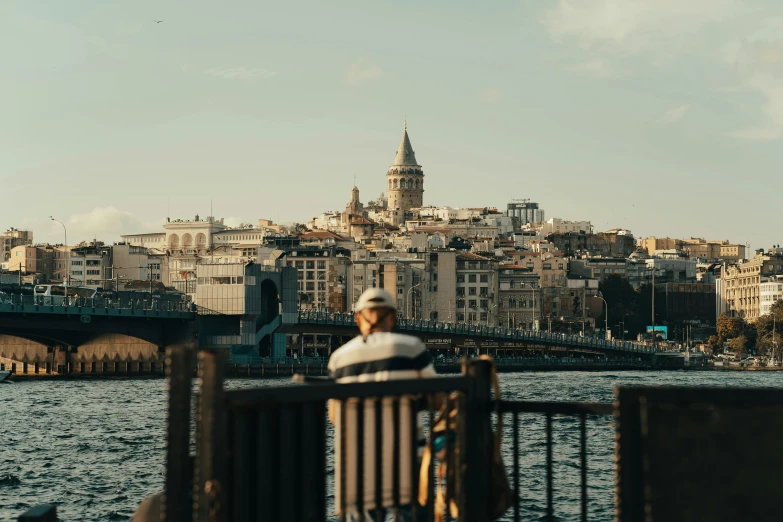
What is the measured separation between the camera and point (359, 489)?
187 inches

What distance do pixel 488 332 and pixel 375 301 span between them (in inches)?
3671

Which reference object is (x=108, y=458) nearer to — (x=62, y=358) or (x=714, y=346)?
(x=62, y=358)

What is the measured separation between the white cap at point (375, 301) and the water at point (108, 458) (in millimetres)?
12945

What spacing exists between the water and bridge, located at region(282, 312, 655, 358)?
40.6 meters

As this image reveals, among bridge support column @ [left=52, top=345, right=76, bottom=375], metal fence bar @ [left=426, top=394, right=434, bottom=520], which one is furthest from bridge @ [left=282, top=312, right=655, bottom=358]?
metal fence bar @ [left=426, top=394, right=434, bottom=520]

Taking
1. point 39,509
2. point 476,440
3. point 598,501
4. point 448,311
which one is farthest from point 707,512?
point 448,311

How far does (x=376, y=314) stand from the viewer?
557 cm

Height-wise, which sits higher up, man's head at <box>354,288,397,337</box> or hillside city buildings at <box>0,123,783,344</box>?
hillside city buildings at <box>0,123,783,344</box>

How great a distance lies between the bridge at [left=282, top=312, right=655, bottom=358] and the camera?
91438 mm

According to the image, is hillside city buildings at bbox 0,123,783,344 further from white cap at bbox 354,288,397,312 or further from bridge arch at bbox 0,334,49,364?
white cap at bbox 354,288,397,312

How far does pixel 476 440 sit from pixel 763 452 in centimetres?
108

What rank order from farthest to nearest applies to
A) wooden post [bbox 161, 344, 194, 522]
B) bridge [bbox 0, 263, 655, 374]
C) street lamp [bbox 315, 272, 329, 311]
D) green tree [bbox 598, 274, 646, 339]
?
green tree [bbox 598, 274, 646, 339], street lamp [bbox 315, 272, 329, 311], bridge [bbox 0, 263, 655, 374], wooden post [bbox 161, 344, 194, 522]

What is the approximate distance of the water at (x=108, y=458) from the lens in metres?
20.4

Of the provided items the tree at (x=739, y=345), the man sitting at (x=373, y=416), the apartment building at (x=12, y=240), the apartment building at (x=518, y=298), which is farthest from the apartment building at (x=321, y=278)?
the man sitting at (x=373, y=416)
